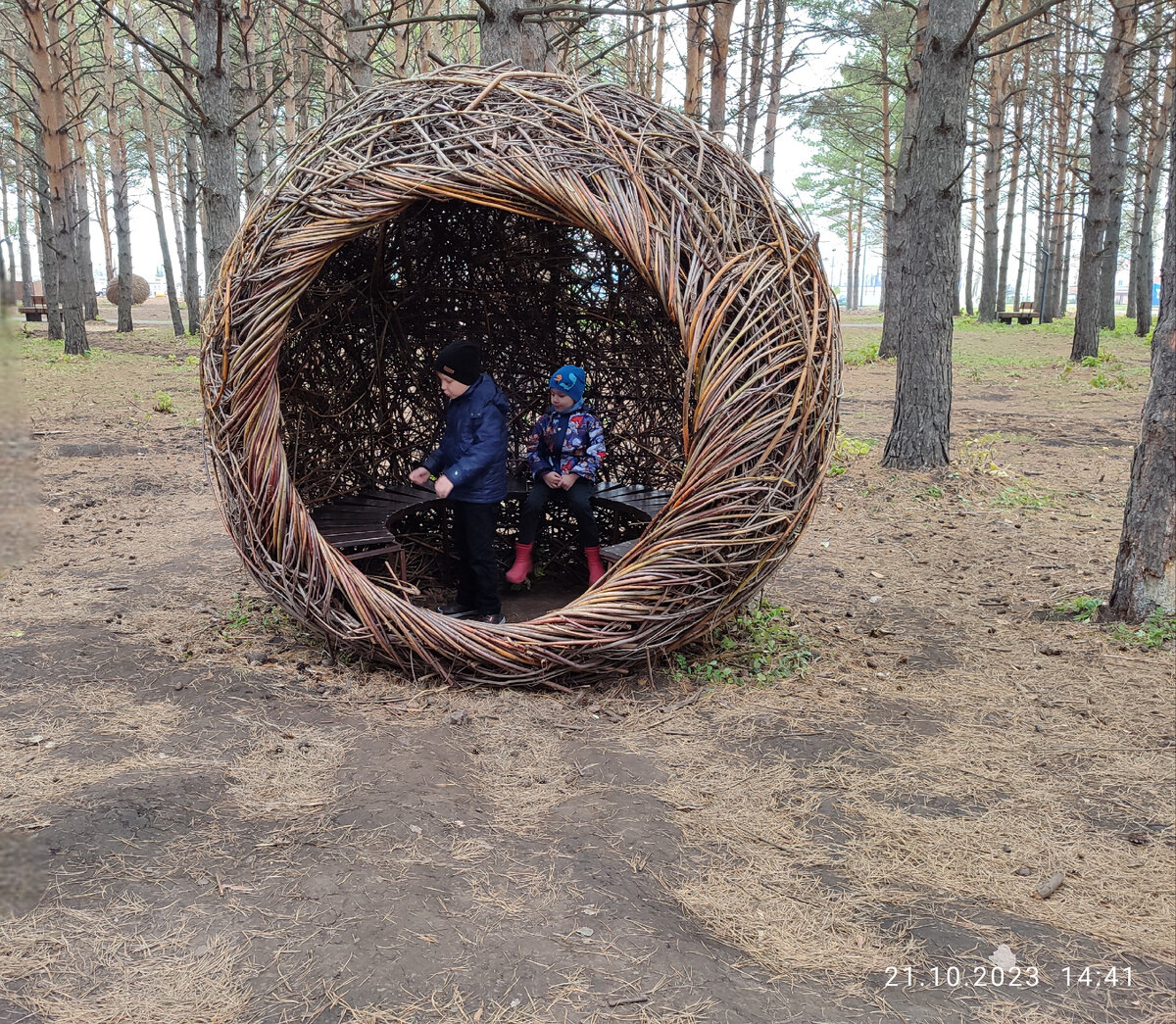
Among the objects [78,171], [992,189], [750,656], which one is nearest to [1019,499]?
[750,656]

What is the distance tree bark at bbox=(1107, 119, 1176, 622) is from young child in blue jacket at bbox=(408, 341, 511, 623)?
10.0 feet

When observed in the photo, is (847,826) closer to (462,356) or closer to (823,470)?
(823,470)

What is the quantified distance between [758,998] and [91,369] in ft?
48.4

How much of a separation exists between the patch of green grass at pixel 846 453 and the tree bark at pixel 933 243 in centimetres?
45

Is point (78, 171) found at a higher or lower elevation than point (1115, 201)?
higher

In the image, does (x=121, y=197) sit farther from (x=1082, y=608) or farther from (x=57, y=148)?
(x=1082, y=608)

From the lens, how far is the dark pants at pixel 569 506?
5.23 meters

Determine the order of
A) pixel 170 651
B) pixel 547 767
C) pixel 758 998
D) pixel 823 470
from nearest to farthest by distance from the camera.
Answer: pixel 758 998, pixel 547 767, pixel 823 470, pixel 170 651

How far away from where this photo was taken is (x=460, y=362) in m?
4.74

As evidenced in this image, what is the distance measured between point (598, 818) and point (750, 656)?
157 cm

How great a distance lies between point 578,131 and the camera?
4.19m

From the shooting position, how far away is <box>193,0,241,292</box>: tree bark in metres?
8.57

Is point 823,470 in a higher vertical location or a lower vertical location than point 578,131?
lower

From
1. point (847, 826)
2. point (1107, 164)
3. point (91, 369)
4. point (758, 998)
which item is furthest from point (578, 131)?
point (1107, 164)
